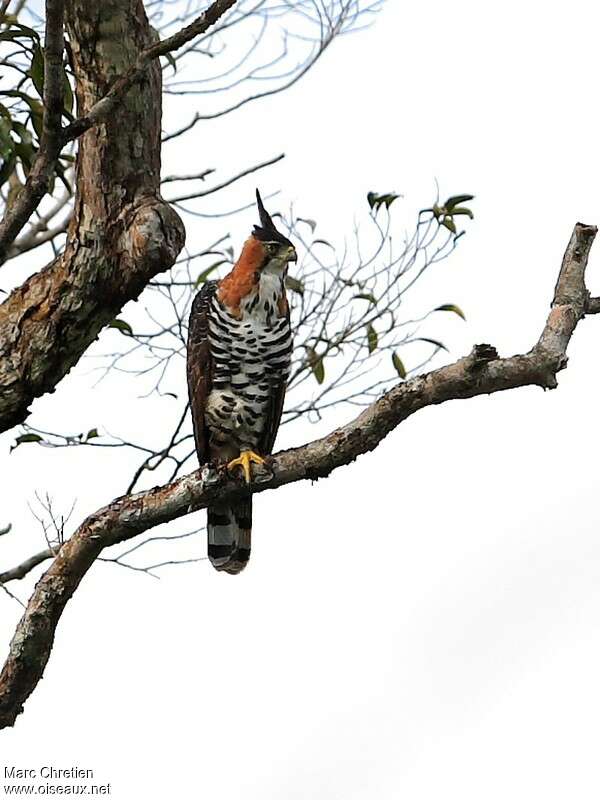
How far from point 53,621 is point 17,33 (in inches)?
67.0

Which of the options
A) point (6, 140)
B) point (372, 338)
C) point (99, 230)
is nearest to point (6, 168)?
point (6, 140)

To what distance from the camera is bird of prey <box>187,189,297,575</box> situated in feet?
14.5

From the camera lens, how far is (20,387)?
3631 mm

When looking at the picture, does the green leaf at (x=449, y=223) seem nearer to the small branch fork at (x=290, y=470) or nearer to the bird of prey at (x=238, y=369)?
the bird of prey at (x=238, y=369)

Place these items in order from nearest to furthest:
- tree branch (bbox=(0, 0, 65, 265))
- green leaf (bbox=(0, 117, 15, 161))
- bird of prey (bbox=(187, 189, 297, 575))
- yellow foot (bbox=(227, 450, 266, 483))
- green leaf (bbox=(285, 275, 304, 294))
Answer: tree branch (bbox=(0, 0, 65, 265)) → yellow foot (bbox=(227, 450, 266, 483)) → green leaf (bbox=(0, 117, 15, 161)) → bird of prey (bbox=(187, 189, 297, 575)) → green leaf (bbox=(285, 275, 304, 294))

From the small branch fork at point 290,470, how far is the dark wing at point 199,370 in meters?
1.08

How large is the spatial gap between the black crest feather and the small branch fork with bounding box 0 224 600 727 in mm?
1448

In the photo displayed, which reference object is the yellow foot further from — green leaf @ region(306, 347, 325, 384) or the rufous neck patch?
green leaf @ region(306, 347, 325, 384)

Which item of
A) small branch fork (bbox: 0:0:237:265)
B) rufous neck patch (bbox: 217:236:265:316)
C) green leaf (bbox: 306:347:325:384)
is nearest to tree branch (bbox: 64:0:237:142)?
small branch fork (bbox: 0:0:237:265)

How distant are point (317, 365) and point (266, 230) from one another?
0.61 metres

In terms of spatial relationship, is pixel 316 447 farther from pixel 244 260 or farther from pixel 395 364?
pixel 395 364

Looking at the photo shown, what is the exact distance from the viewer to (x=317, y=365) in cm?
504

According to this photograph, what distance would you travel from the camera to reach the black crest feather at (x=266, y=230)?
463 centimetres

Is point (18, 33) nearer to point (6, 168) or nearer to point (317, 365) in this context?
point (6, 168)
